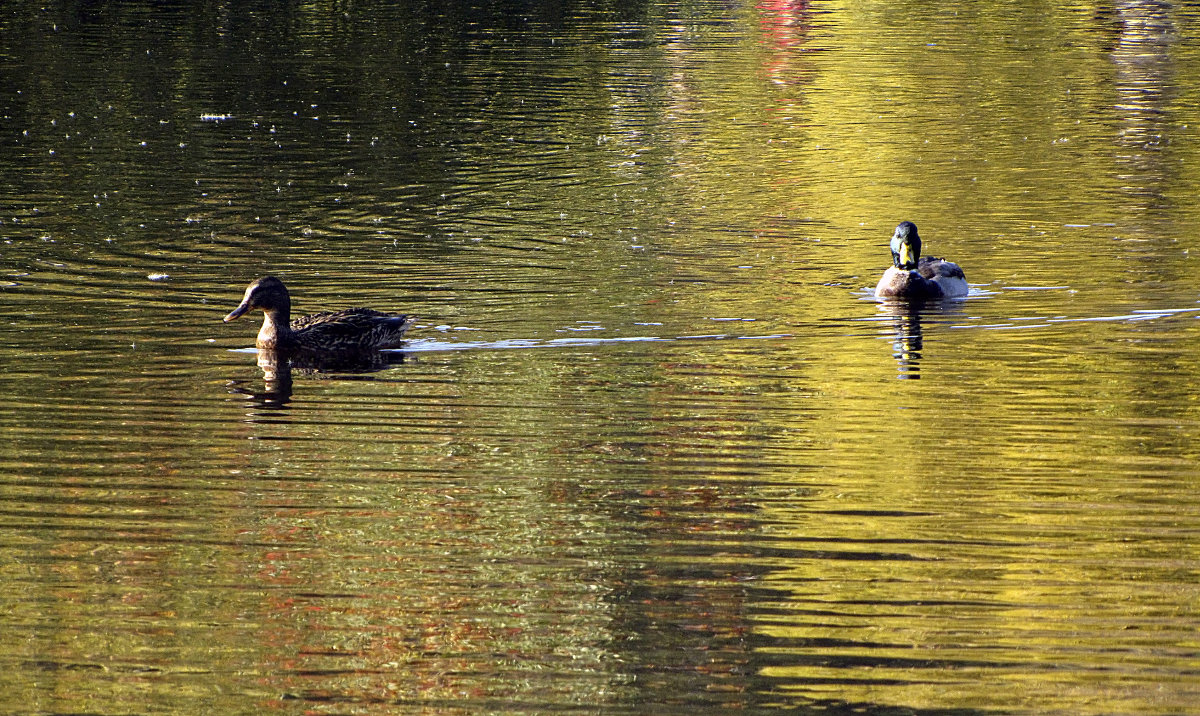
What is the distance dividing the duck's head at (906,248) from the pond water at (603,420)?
0.55 metres

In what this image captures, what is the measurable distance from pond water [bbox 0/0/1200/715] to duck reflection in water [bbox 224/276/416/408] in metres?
0.21

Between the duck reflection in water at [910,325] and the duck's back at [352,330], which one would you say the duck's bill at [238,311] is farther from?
the duck reflection in water at [910,325]

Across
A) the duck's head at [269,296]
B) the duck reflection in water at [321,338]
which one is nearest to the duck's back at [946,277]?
the duck reflection in water at [321,338]

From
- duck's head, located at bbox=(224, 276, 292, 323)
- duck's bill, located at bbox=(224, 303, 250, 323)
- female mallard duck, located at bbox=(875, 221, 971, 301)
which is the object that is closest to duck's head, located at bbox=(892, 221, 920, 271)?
female mallard duck, located at bbox=(875, 221, 971, 301)

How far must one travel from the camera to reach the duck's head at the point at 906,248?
17656 mm

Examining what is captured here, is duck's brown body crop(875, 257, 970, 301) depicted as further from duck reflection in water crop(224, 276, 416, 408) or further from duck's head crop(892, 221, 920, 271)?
duck reflection in water crop(224, 276, 416, 408)

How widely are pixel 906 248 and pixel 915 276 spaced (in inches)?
22.4

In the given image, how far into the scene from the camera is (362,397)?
13.7 meters

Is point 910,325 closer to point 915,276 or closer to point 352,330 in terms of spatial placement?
point 915,276

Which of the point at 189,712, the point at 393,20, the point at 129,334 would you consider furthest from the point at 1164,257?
the point at 393,20

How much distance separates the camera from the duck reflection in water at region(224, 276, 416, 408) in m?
15.1

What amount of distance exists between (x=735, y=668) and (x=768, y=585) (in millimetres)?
1057

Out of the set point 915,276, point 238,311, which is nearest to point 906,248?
point 915,276

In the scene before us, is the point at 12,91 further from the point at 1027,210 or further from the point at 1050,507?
the point at 1050,507
